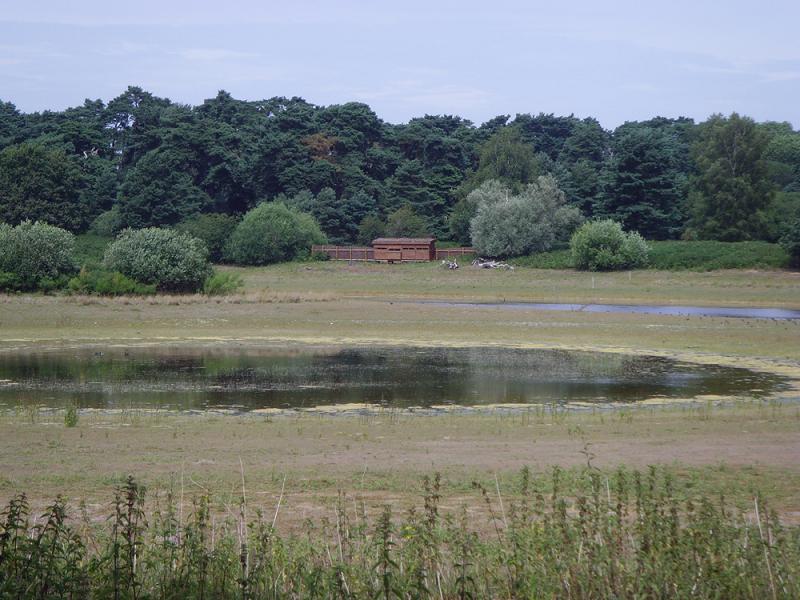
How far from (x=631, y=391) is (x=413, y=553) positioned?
18889mm

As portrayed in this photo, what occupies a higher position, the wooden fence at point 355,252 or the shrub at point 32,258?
the shrub at point 32,258

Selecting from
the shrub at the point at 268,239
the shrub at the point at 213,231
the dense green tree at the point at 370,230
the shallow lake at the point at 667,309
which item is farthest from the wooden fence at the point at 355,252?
the shallow lake at the point at 667,309

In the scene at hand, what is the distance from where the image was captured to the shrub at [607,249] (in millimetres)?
72625

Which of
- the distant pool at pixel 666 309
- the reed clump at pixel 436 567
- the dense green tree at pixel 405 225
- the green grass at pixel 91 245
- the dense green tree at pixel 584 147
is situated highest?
the dense green tree at pixel 584 147

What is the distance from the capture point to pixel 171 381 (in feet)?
91.6

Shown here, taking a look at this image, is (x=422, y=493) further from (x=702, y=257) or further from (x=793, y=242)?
(x=702, y=257)

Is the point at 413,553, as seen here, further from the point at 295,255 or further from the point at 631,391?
the point at 295,255

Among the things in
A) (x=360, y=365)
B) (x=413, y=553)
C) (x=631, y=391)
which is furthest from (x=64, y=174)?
(x=413, y=553)

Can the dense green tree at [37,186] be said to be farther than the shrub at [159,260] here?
Yes

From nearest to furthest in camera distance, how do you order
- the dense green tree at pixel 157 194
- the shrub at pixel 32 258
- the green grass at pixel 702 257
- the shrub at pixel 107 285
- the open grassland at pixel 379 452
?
1. the open grassland at pixel 379 452
2. the shrub at pixel 107 285
3. the shrub at pixel 32 258
4. the green grass at pixel 702 257
5. the dense green tree at pixel 157 194

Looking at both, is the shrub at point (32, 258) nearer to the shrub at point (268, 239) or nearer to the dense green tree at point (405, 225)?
the shrub at point (268, 239)

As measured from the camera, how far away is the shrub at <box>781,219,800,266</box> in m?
66.9

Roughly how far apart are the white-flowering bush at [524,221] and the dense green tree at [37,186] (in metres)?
37.6

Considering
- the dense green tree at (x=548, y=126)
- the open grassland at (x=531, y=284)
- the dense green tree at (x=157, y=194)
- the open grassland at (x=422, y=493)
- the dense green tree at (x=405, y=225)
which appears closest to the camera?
the open grassland at (x=422, y=493)
